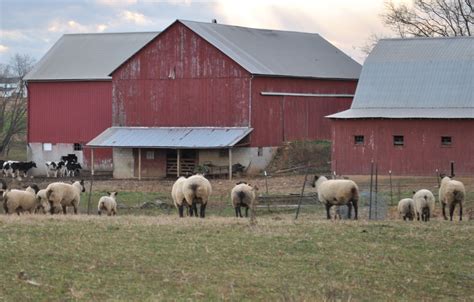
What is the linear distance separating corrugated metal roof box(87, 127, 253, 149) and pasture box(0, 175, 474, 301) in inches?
1170

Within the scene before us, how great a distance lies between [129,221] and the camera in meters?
23.9

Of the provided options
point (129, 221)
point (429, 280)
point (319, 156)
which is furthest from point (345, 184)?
point (319, 156)

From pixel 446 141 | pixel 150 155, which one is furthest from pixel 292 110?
pixel 446 141

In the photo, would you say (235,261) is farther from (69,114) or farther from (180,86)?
(69,114)

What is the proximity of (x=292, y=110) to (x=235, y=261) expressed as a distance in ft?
135

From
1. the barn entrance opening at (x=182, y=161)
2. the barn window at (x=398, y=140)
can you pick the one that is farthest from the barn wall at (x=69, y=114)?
the barn window at (x=398, y=140)

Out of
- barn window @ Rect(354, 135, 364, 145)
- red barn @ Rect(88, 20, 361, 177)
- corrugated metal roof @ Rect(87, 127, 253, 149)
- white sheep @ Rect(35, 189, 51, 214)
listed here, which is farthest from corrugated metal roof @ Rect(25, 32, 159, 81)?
white sheep @ Rect(35, 189, 51, 214)

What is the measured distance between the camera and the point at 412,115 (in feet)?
159

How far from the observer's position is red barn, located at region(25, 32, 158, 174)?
203 feet

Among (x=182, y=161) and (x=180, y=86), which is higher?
(x=180, y=86)

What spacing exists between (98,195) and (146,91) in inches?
660

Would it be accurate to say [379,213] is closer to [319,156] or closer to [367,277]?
[367,277]

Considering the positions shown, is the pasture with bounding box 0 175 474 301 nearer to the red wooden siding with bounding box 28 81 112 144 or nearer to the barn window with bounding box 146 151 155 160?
the barn window with bounding box 146 151 155 160

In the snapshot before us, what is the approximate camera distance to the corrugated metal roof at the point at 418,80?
49.1 meters
